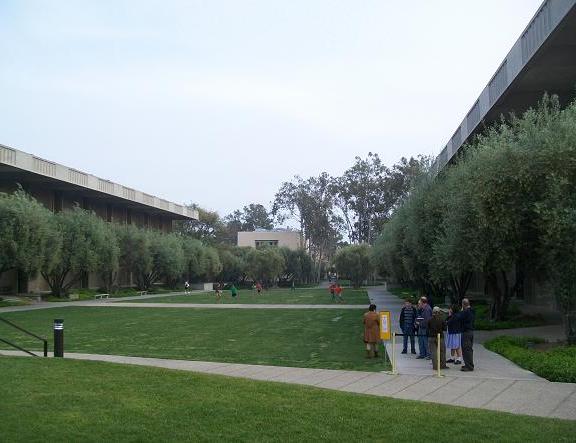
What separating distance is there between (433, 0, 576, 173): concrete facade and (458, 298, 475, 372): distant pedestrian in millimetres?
8811

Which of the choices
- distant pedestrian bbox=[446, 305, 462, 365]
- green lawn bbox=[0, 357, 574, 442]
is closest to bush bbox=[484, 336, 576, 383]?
distant pedestrian bbox=[446, 305, 462, 365]

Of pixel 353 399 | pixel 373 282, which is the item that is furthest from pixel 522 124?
pixel 373 282

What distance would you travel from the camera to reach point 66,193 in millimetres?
58938

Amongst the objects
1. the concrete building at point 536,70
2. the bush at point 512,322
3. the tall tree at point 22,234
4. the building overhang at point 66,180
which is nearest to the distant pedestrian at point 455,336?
the concrete building at point 536,70

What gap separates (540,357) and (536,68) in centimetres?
1208

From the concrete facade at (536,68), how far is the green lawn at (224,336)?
1086 centimetres

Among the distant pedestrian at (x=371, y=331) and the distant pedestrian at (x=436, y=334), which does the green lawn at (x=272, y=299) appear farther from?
the distant pedestrian at (x=436, y=334)

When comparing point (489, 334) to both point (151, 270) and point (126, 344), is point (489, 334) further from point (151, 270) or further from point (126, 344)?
point (151, 270)

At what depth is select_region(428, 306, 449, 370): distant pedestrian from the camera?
45.5 ft

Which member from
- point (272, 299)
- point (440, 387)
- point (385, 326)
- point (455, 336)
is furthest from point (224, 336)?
point (272, 299)

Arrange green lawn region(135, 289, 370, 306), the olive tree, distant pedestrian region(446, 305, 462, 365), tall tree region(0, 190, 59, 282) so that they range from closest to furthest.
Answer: distant pedestrian region(446, 305, 462, 365), tall tree region(0, 190, 59, 282), green lawn region(135, 289, 370, 306), the olive tree

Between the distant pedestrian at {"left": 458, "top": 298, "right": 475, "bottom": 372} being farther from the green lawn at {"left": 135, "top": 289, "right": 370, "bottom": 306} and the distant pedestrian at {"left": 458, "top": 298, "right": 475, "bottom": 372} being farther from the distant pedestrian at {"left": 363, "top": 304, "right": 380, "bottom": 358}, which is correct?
the green lawn at {"left": 135, "top": 289, "right": 370, "bottom": 306}

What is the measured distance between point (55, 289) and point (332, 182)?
174ft

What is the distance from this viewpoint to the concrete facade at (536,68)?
1844 cm
